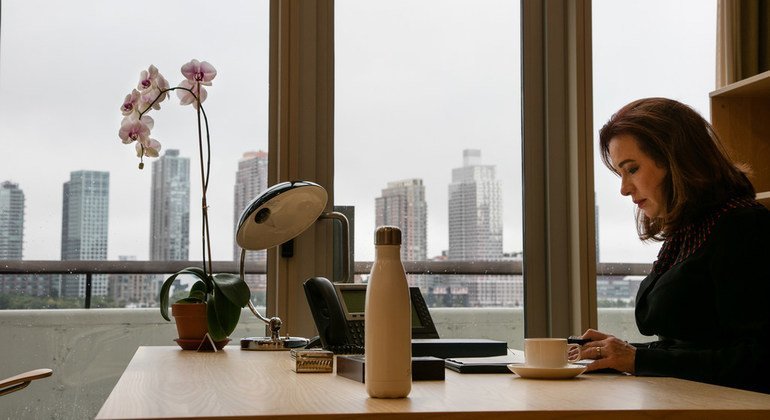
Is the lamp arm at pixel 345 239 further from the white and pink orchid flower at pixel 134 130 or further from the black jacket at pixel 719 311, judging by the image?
the black jacket at pixel 719 311

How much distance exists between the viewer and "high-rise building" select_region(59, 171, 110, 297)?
3.06 m

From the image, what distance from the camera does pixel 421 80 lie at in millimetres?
3438

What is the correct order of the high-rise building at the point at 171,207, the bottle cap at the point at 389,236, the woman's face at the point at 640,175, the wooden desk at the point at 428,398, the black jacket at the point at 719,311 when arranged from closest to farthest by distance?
the wooden desk at the point at 428,398 < the bottle cap at the point at 389,236 < the black jacket at the point at 719,311 < the woman's face at the point at 640,175 < the high-rise building at the point at 171,207

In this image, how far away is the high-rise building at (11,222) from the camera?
3008 millimetres

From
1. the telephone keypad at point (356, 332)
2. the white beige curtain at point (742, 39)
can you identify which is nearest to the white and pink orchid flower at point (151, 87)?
the telephone keypad at point (356, 332)

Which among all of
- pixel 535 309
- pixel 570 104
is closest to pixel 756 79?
pixel 570 104

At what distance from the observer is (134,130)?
256 cm

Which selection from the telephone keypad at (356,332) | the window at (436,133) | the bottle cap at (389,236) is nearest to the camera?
the bottle cap at (389,236)

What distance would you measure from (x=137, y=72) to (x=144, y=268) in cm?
72

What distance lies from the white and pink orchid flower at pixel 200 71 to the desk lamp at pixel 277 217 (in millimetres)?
477

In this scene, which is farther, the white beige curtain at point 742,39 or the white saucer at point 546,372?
the white beige curtain at point 742,39

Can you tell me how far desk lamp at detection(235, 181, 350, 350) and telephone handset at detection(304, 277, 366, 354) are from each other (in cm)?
30

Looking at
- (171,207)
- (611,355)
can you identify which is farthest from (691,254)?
(171,207)

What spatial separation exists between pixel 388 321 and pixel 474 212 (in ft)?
7.54
